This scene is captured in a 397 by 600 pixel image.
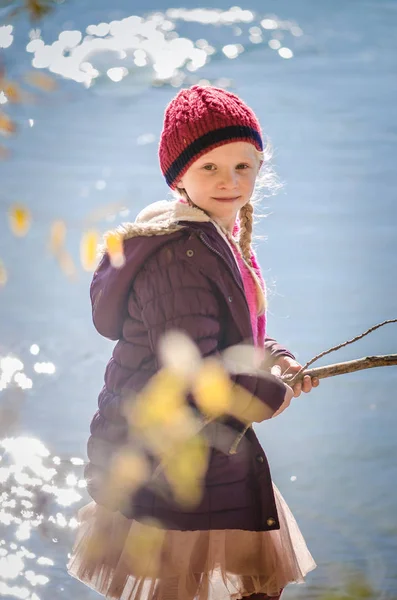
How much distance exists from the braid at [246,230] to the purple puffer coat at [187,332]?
14 centimetres

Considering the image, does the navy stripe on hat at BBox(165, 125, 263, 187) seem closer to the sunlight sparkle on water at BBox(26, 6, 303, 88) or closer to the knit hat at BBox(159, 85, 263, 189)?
the knit hat at BBox(159, 85, 263, 189)

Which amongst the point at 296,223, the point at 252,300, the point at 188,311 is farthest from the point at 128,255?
the point at 296,223

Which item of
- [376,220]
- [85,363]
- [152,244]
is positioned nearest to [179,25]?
[376,220]

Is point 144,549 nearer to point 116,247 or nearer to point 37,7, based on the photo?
point 116,247

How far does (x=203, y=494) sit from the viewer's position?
1.17 meters

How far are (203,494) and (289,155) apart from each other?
2517mm

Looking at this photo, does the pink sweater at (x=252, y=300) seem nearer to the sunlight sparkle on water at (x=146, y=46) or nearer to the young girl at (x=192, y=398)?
the young girl at (x=192, y=398)

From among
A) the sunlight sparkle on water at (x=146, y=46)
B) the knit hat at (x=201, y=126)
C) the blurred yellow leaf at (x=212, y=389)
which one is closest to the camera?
the blurred yellow leaf at (x=212, y=389)

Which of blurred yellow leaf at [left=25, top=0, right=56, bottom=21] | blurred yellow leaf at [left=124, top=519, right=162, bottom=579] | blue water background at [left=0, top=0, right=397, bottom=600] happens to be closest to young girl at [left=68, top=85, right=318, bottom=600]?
blurred yellow leaf at [left=124, top=519, right=162, bottom=579]

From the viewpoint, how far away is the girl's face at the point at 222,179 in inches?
48.9

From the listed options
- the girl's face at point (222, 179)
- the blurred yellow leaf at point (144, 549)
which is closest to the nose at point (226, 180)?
the girl's face at point (222, 179)

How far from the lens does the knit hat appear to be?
48.3 inches

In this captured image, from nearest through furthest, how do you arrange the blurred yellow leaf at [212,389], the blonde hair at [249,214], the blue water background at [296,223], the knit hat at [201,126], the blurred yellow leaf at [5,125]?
the blurred yellow leaf at [212,389] < the knit hat at [201,126] < the blonde hair at [249,214] < the blurred yellow leaf at [5,125] < the blue water background at [296,223]

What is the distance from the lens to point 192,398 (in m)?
1.13
